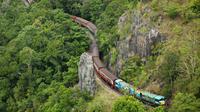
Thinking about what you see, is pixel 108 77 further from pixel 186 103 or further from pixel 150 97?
pixel 186 103

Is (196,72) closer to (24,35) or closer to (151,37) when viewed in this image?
(151,37)

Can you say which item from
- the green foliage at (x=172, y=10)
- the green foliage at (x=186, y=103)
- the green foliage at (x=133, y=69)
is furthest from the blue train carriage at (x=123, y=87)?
the green foliage at (x=172, y=10)

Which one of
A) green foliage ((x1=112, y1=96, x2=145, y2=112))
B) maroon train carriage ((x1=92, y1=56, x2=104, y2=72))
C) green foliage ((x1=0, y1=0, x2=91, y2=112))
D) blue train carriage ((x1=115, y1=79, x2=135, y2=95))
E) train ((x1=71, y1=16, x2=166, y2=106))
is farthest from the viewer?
maroon train carriage ((x1=92, y1=56, x2=104, y2=72))

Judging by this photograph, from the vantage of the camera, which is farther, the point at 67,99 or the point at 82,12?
the point at 82,12

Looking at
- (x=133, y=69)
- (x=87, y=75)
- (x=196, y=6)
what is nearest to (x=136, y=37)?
(x=133, y=69)

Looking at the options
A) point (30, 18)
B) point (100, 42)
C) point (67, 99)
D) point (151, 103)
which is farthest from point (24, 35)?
point (151, 103)

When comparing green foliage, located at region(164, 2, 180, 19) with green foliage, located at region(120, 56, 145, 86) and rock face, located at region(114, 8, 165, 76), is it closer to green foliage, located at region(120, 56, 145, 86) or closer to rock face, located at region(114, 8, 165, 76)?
rock face, located at region(114, 8, 165, 76)

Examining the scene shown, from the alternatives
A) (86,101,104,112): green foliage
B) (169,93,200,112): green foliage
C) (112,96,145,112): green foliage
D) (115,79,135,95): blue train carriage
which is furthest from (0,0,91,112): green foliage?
(169,93,200,112): green foliage
